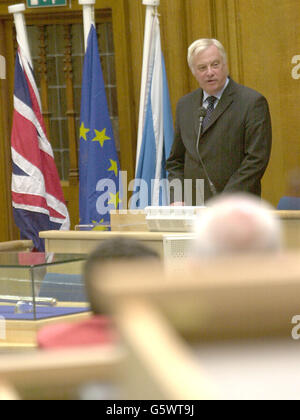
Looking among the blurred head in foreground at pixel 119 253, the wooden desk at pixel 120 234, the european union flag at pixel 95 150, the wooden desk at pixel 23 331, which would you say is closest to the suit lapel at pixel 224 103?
the wooden desk at pixel 120 234

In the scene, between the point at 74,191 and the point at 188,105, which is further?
the point at 74,191

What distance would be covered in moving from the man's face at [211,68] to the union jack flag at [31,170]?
1.96 m

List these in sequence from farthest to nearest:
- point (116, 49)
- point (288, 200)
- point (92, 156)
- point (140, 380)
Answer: point (116, 49) → point (92, 156) → point (288, 200) → point (140, 380)

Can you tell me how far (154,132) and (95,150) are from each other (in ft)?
1.62

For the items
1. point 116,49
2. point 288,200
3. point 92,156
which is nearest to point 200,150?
point 288,200

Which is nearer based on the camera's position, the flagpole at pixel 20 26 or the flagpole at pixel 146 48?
the flagpole at pixel 146 48

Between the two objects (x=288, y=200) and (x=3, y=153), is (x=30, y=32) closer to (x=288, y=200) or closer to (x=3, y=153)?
(x=3, y=153)

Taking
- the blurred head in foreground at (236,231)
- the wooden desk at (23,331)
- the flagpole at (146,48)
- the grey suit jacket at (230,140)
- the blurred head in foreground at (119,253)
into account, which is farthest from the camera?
the flagpole at (146,48)

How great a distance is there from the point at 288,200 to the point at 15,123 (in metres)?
2.49

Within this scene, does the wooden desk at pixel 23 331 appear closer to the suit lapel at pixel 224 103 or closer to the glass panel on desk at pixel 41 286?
the glass panel on desk at pixel 41 286

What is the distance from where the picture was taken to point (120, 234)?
158 inches

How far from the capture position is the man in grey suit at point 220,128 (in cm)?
454

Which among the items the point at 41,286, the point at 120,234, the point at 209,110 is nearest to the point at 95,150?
the point at 209,110

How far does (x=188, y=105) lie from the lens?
4793 mm
